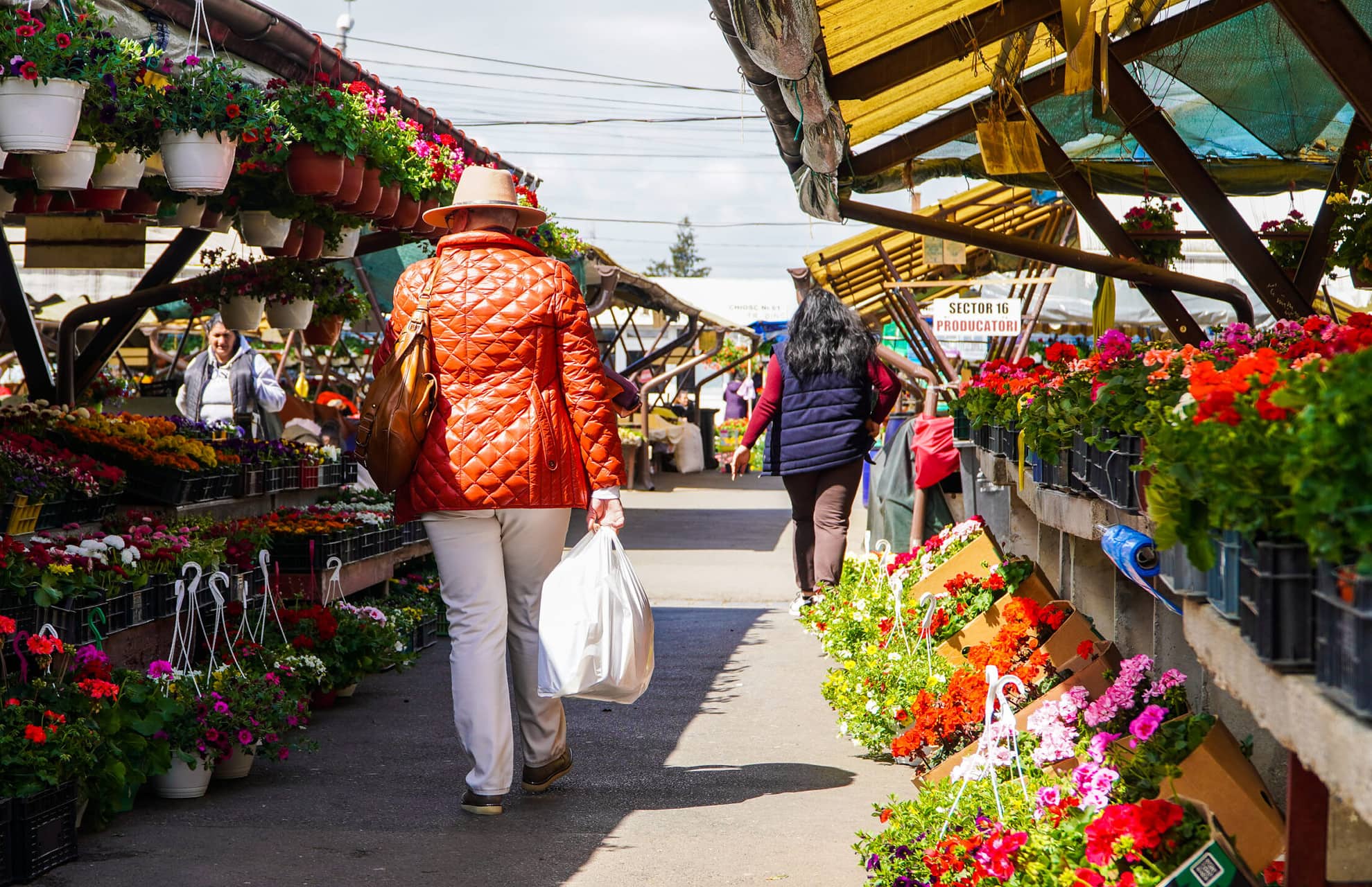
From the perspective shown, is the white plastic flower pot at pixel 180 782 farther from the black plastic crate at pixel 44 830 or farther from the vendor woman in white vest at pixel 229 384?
the vendor woman in white vest at pixel 229 384

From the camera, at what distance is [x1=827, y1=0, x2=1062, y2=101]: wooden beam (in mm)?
5203

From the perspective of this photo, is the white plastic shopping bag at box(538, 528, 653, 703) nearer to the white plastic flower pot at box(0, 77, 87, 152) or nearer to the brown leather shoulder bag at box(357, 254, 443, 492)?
the brown leather shoulder bag at box(357, 254, 443, 492)

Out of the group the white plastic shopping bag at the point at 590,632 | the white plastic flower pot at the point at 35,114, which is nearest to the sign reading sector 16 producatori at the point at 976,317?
the white plastic shopping bag at the point at 590,632

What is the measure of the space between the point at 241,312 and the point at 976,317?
6857mm

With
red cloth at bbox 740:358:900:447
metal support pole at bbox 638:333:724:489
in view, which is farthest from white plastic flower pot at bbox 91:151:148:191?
metal support pole at bbox 638:333:724:489

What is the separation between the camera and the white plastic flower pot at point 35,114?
14.6 ft

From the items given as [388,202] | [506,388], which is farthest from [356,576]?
[506,388]

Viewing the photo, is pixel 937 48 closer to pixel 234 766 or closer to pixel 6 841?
pixel 234 766

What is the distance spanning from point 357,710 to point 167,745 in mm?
1719

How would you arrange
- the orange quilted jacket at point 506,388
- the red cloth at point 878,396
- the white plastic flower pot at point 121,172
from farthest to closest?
the red cloth at point 878,396 < the white plastic flower pot at point 121,172 < the orange quilted jacket at point 506,388

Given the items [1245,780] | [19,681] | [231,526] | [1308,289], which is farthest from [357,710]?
[1308,289]

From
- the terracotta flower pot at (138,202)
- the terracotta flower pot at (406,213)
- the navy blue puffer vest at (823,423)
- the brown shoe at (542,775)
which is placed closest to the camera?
the brown shoe at (542,775)

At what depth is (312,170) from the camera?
5824 mm

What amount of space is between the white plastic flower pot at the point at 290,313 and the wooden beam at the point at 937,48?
186 inches
